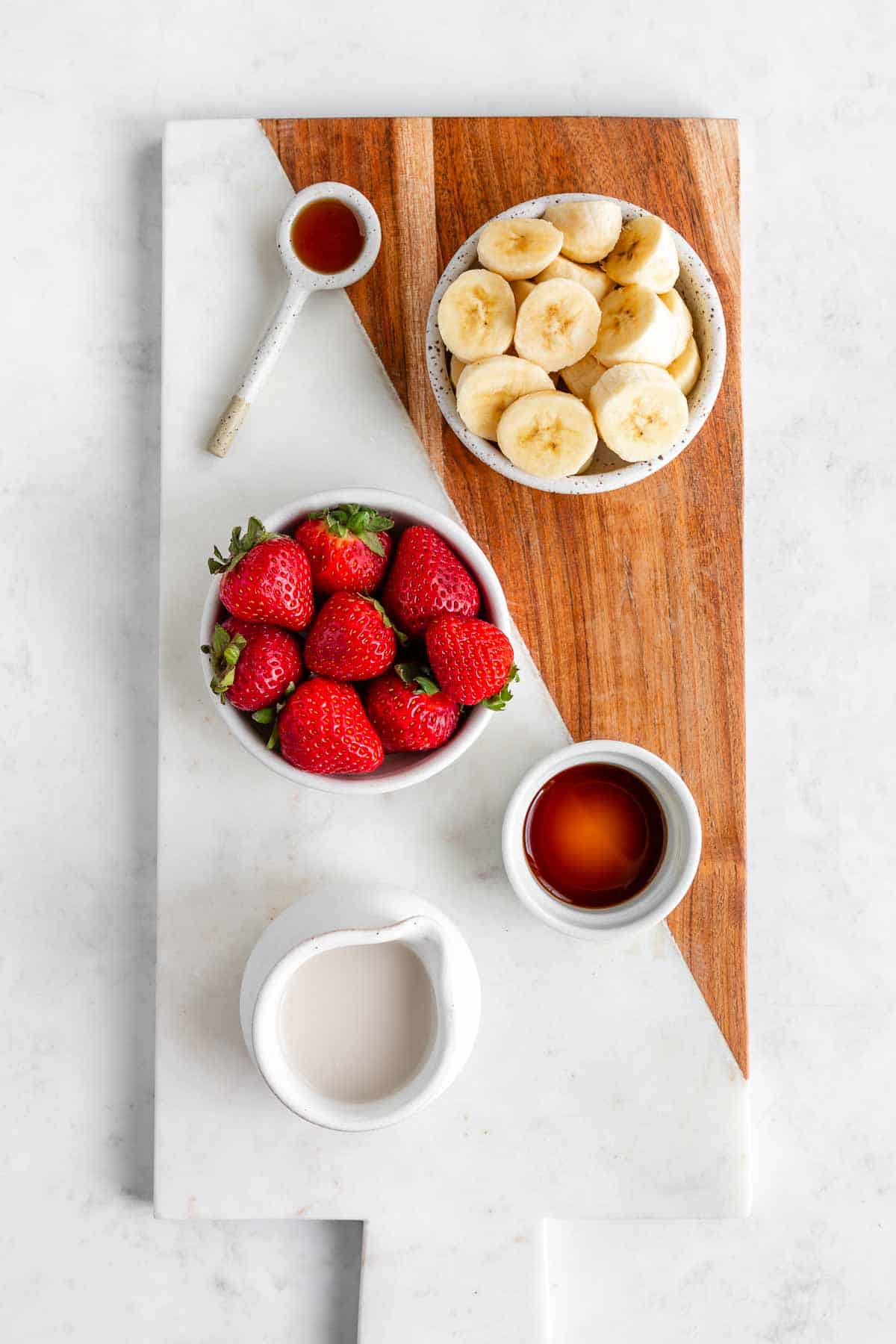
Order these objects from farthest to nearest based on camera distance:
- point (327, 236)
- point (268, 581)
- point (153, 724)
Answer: point (153, 724)
point (327, 236)
point (268, 581)

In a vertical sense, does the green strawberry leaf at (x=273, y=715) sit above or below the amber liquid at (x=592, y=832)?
above

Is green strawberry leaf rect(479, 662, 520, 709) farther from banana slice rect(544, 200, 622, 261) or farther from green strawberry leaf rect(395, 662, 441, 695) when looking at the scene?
banana slice rect(544, 200, 622, 261)

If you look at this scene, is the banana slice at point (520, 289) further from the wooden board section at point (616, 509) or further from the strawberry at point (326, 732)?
the strawberry at point (326, 732)

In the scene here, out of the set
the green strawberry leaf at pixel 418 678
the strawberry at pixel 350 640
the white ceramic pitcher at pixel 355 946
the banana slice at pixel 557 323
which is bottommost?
the white ceramic pitcher at pixel 355 946

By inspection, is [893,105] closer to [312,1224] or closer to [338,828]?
[338,828]

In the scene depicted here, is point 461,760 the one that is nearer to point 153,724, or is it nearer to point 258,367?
point 153,724

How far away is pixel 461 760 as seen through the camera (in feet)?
4.46

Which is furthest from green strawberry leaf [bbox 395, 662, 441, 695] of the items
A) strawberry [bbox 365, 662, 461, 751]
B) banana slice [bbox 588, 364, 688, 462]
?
banana slice [bbox 588, 364, 688, 462]

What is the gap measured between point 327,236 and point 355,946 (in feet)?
2.70

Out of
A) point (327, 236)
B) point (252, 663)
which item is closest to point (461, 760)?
point (252, 663)

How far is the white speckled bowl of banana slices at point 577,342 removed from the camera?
122 centimetres

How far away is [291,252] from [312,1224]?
47.4 inches

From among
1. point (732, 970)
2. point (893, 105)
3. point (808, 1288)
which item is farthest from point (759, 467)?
point (808, 1288)

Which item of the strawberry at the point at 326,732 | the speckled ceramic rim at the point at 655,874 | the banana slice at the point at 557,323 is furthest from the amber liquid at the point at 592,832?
the banana slice at the point at 557,323
